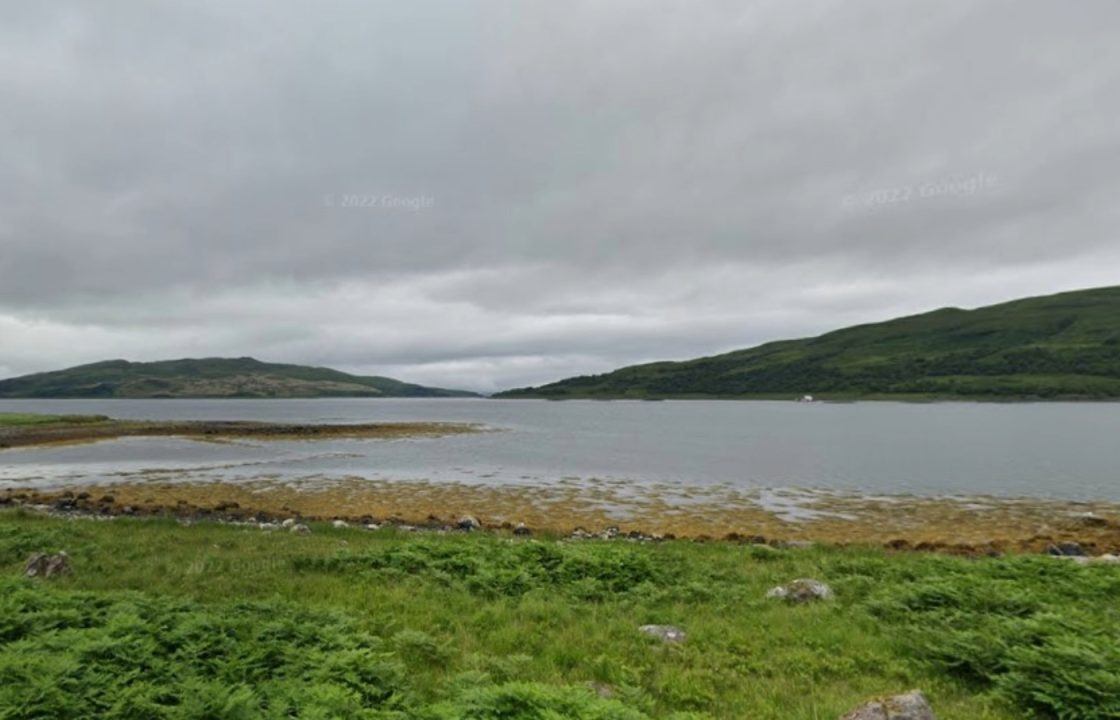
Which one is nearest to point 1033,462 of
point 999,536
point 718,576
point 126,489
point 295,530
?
point 999,536

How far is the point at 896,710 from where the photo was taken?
7.07 m

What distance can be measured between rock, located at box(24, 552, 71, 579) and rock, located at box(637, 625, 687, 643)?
47.9 feet

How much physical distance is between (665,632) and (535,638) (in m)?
2.59

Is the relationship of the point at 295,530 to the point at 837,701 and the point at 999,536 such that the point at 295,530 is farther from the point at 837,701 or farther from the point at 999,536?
the point at 999,536

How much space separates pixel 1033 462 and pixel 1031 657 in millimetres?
65129

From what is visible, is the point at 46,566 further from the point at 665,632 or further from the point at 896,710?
the point at 896,710

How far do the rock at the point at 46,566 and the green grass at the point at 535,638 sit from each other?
18.8 inches

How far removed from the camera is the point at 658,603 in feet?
45.3

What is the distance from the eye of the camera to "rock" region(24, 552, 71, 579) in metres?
14.4

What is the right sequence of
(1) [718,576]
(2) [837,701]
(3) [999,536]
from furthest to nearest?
1. (3) [999,536]
2. (1) [718,576]
3. (2) [837,701]

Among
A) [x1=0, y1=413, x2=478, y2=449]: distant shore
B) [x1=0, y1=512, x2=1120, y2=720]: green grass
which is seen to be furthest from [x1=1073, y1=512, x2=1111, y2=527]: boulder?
[x1=0, y1=413, x2=478, y2=449]: distant shore

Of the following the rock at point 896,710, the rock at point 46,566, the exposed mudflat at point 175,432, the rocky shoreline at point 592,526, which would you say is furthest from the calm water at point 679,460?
the rock at point 896,710

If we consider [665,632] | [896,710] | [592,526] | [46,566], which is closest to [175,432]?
[592,526]

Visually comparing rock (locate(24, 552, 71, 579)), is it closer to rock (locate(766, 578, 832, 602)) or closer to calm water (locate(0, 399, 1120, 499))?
rock (locate(766, 578, 832, 602))
